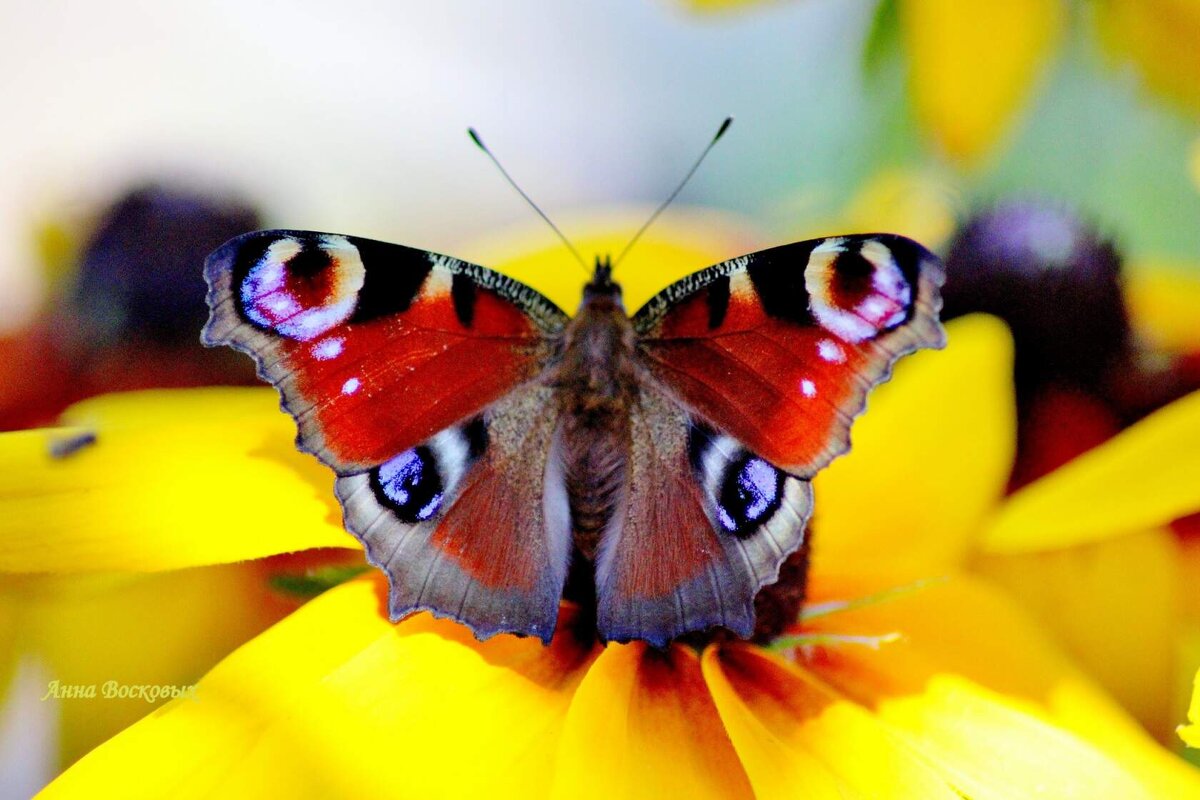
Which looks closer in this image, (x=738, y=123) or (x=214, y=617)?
(x=214, y=617)

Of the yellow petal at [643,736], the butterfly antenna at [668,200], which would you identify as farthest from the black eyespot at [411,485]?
the butterfly antenna at [668,200]

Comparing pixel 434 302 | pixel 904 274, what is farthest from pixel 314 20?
pixel 904 274

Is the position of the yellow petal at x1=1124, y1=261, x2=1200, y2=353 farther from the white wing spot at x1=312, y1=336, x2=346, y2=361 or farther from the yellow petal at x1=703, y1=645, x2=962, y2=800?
the white wing spot at x1=312, y1=336, x2=346, y2=361

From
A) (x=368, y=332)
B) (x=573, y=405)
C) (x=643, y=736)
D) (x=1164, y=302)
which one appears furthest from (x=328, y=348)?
A: (x=1164, y=302)

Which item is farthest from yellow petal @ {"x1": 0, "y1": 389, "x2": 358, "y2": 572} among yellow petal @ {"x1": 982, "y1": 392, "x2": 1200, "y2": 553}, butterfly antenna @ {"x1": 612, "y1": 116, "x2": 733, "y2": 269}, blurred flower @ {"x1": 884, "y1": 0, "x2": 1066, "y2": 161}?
blurred flower @ {"x1": 884, "y1": 0, "x2": 1066, "y2": 161}

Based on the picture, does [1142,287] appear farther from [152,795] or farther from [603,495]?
[152,795]

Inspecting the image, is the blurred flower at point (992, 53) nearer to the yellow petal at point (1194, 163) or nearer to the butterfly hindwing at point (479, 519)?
the yellow petal at point (1194, 163)

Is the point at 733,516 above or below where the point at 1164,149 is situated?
below
